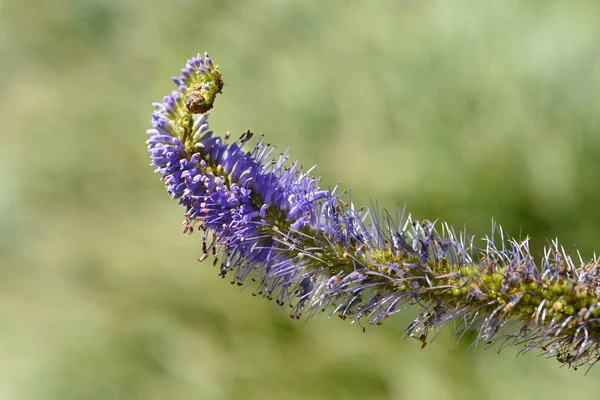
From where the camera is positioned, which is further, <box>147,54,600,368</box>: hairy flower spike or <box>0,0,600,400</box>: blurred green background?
<box>0,0,600,400</box>: blurred green background

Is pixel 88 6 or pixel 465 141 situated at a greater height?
pixel 88 6

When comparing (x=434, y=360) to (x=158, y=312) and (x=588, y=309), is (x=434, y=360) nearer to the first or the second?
(x=158, y=312)

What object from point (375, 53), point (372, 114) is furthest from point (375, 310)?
point (375, 53)

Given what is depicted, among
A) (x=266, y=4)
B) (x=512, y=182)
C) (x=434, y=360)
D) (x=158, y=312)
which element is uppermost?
(x=266, y=4)

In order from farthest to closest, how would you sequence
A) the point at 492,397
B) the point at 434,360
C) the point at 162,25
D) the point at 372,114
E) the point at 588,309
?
the point at 162,25, the point at 372,114, the point at 434,360, the point at 492,397, the point at 588,309

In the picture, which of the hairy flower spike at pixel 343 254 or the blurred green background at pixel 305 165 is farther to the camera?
the blurred green background at pixel 305 165
